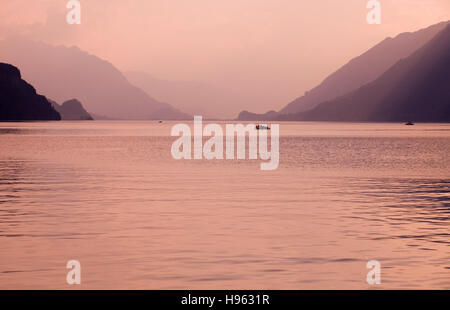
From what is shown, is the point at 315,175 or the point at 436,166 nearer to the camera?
the point at 315,175

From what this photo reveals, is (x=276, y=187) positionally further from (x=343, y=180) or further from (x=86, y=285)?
(x=86, y=285)

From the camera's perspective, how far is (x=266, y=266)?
61.8 ft

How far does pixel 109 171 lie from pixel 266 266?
3882 centimetres

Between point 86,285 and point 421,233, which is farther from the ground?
point 421,233

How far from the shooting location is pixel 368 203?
33594mm

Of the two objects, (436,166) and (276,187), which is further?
(436,166)

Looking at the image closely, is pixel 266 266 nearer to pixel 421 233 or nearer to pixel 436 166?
Result: pixel 421 233

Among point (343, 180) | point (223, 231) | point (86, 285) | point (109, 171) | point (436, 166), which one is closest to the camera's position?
point (86, 285)

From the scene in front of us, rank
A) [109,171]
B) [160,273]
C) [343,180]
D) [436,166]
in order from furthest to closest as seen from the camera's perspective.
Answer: [436,166] → [109,171] → [343,180] → [160,273]
